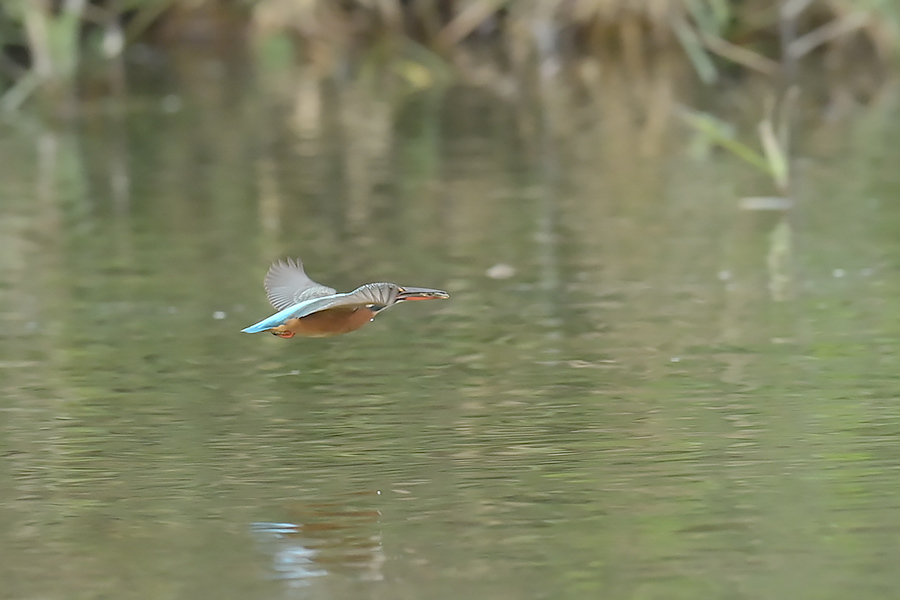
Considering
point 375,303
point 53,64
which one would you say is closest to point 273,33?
point 53,64

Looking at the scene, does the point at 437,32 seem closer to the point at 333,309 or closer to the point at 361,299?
the point at 333,309

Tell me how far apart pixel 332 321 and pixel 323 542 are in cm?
66

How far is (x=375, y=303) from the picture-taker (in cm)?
345

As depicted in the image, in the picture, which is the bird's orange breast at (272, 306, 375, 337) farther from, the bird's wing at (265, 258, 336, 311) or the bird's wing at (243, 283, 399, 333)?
the bird's wing at (265, 258, 336, 311)

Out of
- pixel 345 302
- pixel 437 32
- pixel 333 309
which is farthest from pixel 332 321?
pixel 437 32

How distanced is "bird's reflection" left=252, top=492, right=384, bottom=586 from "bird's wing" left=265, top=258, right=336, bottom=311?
2.67ft

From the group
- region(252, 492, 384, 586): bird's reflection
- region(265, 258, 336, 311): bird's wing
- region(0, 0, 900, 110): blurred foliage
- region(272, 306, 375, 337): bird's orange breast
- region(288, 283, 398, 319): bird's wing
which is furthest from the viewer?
region(0, 0, 900, 110): blurred foliage

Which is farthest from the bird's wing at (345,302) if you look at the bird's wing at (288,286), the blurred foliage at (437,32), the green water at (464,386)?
the blurred foliage at (437,32)

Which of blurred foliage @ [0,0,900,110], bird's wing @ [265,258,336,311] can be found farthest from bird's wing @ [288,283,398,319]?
blurred foliage @ [0,0,900,110]

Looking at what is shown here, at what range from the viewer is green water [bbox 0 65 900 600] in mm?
3076

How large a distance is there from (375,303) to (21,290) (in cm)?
284

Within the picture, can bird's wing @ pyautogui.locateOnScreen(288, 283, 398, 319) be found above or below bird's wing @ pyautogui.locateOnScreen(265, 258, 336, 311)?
below

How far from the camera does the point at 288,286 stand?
421cm

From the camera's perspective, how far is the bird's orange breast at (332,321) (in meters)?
3.69
